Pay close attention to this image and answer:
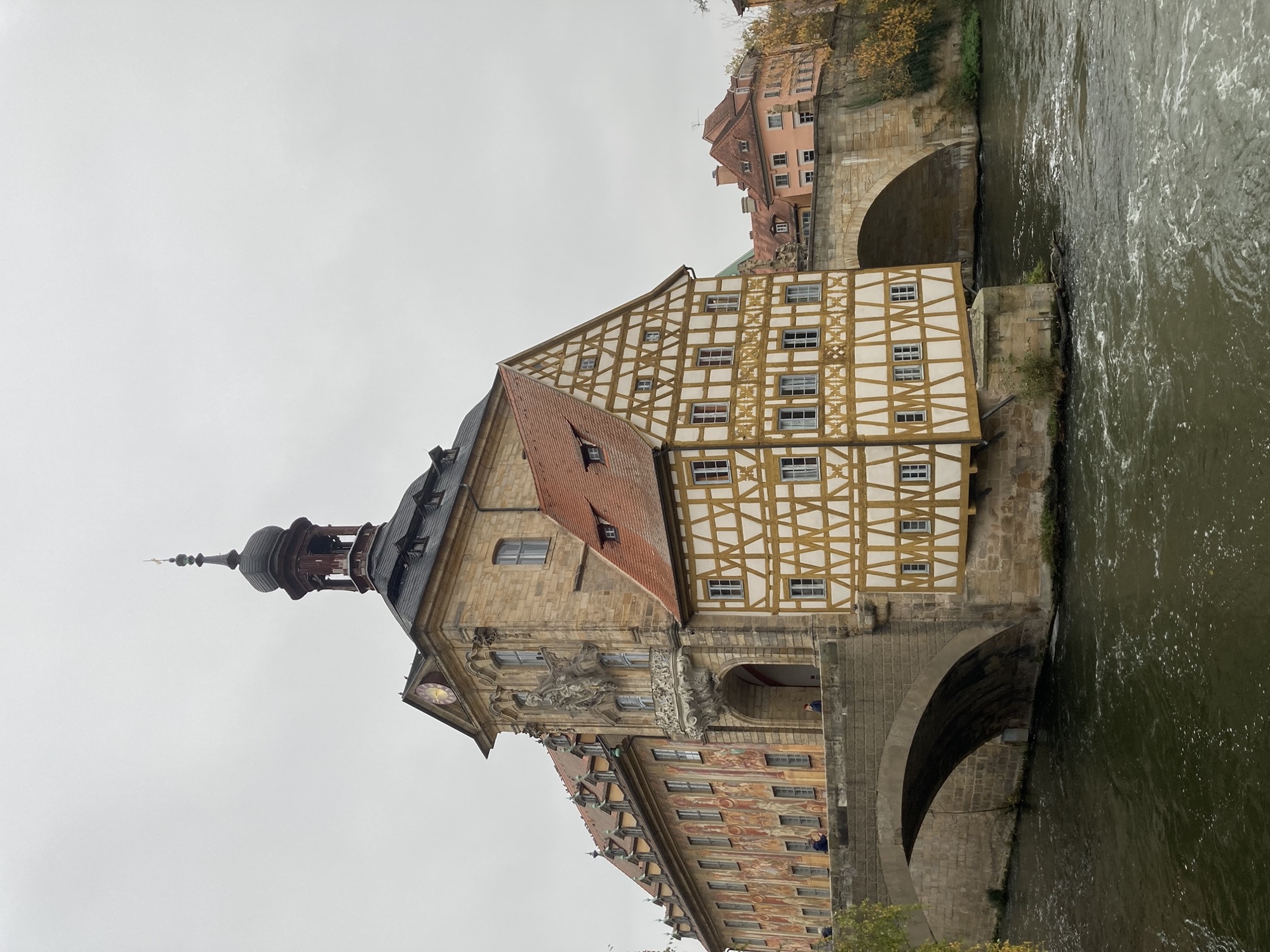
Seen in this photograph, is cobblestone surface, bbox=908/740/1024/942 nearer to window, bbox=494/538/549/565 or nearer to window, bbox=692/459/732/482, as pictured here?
window, bbox=692/459/732/482

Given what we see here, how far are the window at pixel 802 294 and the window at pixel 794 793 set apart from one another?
1590 centimetres

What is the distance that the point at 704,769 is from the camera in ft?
98.1

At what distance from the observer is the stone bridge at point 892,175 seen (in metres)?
30.4

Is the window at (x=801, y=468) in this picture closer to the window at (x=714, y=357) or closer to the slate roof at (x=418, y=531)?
the window at (x=714, y=357)

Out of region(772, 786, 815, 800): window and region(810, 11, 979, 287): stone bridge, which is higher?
region(810, 11, 979, 287): stone bridge

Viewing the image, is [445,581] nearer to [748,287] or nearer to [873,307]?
[748,287]

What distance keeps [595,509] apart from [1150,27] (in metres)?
14.6

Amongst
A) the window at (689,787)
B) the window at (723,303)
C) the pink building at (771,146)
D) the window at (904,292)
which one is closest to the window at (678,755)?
the window at (689,787)

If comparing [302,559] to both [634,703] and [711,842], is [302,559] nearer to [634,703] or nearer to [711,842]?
[634,703]

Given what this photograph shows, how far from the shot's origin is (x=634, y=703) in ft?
82.7

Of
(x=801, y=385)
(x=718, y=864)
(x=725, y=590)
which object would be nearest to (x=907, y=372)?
(x=801, y=385)

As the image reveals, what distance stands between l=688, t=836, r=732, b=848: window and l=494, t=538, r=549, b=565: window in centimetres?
1474

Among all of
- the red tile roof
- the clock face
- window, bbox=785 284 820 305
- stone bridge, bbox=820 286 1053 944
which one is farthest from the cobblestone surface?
the clock face

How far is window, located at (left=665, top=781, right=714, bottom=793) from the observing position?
101 ft
